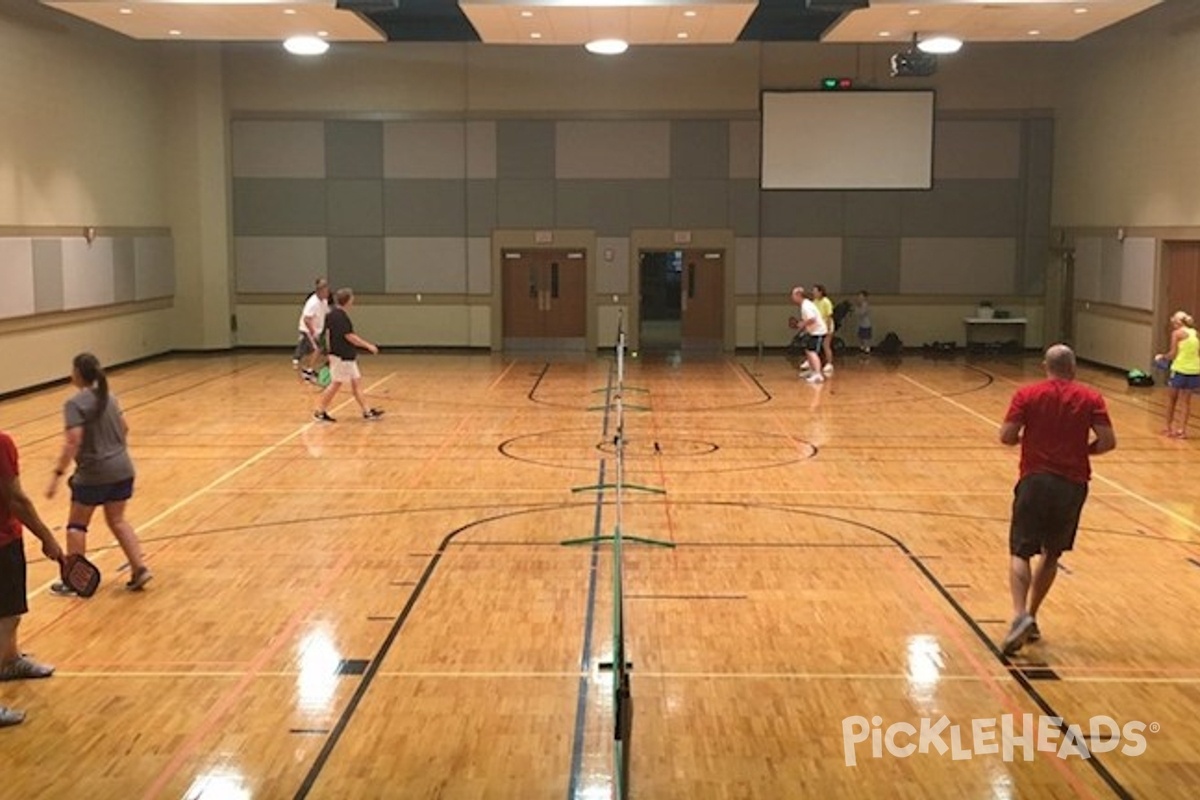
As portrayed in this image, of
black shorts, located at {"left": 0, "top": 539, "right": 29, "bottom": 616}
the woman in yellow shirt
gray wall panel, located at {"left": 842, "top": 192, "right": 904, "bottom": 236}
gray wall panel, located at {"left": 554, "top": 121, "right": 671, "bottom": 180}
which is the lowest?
black shorts, located at {"left": 0, "top": 539, "right": 29, "bottom": 616}

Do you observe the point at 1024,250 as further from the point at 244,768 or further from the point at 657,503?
the point at 244,768

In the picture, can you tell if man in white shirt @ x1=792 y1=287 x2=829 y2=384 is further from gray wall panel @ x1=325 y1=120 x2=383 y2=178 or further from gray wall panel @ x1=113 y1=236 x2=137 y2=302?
gray wall panel @ x1=113 y1=236 x2=137 y2=302

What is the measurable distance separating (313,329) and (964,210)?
1476cm

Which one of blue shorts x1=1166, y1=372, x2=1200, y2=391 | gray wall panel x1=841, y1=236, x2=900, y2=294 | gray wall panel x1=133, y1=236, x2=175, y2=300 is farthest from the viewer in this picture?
gray wall panel x1=841, y1=236, x2=900, y2=294

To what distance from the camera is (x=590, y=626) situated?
28.4 ft

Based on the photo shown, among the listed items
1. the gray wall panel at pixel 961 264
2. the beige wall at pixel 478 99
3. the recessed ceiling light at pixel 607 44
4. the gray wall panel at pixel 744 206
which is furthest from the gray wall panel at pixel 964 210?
the recessed ceiling light at pixel 607 44

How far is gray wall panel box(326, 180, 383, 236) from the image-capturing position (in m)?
29.0

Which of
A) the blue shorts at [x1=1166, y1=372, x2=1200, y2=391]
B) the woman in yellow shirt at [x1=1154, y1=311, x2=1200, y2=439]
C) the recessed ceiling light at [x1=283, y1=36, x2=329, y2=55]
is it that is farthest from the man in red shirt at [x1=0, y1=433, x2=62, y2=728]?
the recessed ceiling light at [x1=283, y1=36, x2=329, y2=55]

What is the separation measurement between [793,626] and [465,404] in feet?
40.2

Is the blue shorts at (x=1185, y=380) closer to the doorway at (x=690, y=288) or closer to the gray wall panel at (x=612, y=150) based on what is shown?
the doorway at (x=690, y=288)

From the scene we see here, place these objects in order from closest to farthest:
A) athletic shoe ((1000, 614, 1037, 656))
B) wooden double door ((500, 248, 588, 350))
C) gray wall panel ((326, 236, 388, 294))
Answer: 1. athletic shoe ((1000, 614, 1037, 656))
2. gray wall panel ((326, 236, 388, 294))
3. wooden double door ((500, 248, 588, 350))

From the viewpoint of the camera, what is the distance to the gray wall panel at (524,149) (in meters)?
28.9

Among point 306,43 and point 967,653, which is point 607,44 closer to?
point 306,43

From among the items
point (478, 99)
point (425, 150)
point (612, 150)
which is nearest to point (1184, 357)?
point (612, 150)
